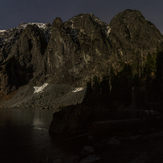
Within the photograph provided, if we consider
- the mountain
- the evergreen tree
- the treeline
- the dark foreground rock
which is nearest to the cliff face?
the mountain

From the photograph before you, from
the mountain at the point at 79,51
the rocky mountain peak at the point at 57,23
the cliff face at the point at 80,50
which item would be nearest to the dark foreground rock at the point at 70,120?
the mountain at the point at 79,51

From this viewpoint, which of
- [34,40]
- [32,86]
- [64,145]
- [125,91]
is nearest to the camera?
[64,145]

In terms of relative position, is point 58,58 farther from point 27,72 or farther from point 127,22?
point 127,22

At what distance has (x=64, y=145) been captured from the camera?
905 centimetres

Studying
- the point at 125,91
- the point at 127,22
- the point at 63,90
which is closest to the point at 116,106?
the point at 125,91

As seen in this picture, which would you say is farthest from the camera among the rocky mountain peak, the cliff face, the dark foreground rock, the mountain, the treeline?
the rocky mountain peak

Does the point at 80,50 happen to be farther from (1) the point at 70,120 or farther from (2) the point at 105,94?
(1) the point at 70,120

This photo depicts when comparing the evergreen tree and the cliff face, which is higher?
the cliff face

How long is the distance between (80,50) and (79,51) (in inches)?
83.4

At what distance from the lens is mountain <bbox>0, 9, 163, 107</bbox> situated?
144m

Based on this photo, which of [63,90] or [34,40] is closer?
[63,90]

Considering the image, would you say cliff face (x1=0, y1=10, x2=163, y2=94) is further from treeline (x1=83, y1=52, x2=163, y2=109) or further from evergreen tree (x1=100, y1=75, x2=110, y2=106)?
treeline (x1=83, y1=52, x2=163, y2=109)

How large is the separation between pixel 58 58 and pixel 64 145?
6093 inches

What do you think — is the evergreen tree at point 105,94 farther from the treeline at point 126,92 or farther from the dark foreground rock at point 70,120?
the dark foreground rock at point 70,120
